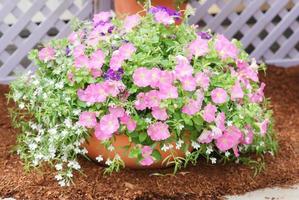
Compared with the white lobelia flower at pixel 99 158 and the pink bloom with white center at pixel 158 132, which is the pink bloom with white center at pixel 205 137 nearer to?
the pink bloom with white center at pixel 158 132

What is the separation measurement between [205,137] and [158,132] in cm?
23

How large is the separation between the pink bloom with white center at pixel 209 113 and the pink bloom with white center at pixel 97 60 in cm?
50

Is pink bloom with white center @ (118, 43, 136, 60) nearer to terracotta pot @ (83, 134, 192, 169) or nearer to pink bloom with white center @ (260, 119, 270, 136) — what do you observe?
terracotta pot @ (83, 134, 192, 169)

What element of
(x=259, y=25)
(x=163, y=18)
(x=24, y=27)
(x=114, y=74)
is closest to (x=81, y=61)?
(x=114, y=74)

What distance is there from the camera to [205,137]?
3121mm

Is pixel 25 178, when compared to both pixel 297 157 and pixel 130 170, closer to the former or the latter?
pixel 130 170

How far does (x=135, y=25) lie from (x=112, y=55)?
234mm

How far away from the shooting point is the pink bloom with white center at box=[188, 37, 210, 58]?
320cm

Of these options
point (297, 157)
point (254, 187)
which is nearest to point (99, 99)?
point (254, 187)

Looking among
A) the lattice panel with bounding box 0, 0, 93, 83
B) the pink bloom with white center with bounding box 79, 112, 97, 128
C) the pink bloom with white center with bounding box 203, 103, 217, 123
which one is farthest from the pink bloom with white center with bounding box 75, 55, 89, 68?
the lattice panel with bounding box 0, 0, 93, 83

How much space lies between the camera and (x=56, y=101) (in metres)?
3.21

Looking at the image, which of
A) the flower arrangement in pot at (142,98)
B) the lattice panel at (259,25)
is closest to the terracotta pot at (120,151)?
the flower arrangement in pot at (142,98)

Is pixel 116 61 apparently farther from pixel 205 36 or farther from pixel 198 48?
pixel 205 36

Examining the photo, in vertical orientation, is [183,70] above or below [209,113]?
above
